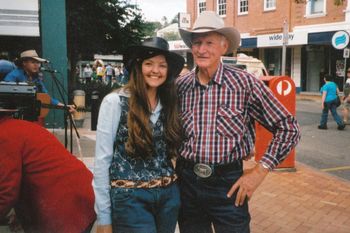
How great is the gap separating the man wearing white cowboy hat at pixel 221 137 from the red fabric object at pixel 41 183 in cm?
64

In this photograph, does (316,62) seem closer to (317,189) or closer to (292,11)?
(292,11)

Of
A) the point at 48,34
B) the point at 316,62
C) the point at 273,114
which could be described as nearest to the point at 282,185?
the point at 273,114

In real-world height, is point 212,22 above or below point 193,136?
above

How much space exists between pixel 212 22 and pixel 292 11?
24357 millimetres

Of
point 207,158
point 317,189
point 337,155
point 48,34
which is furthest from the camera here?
point 48,34

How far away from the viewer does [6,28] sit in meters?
8.64

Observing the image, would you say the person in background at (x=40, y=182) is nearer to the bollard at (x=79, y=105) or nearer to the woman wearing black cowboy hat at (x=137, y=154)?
the woman wearing black cowboy hat at (x=137, y=154)

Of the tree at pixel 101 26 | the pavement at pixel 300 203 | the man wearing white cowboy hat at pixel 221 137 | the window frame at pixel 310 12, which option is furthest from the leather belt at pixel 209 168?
the window frame at pixel 310 12

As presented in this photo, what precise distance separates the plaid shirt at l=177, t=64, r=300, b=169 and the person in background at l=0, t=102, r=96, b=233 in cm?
68

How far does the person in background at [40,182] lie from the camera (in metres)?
2.20

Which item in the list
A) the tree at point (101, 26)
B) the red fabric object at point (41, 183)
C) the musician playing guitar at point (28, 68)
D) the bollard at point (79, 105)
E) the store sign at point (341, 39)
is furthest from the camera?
the store sign at point (341, 39)

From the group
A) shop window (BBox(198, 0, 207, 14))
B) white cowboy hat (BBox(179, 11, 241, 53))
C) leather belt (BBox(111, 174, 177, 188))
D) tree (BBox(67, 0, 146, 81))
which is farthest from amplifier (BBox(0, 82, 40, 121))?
shop window (BBox(198, 0, 207, 14))

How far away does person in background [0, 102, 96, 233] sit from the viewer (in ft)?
7.22

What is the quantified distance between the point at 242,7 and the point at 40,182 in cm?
2848
